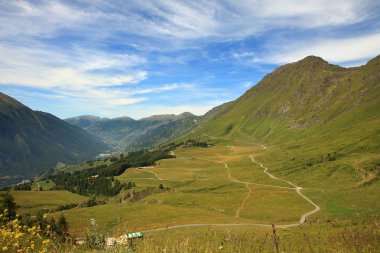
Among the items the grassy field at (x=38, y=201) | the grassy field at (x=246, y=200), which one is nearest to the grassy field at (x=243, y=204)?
the grassy field at (x=246, y=200)

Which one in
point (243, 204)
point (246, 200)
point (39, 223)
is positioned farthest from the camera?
point (246, 200)

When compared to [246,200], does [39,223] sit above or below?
above

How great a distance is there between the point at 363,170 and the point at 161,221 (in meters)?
93.3

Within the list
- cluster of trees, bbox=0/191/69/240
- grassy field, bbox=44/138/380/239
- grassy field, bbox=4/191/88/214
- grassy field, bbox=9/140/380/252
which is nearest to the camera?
cluster of trees, bbox=0/191/69/240

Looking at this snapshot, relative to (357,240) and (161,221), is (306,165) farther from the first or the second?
(357,240)

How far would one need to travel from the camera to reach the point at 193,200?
13912cm

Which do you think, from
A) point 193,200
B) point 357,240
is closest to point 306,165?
point 193,200

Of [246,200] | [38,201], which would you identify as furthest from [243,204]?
[38,201]

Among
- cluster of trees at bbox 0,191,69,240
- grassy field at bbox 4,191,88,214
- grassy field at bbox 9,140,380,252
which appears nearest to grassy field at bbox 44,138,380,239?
grassy field at bbox 9,140,380,252

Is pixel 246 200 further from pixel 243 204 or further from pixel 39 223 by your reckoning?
pixel 39 223

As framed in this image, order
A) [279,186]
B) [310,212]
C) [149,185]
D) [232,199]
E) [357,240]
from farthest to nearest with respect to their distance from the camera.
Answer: [149,185] → [279,186] → [232,199] → [310,212] → [357,240]

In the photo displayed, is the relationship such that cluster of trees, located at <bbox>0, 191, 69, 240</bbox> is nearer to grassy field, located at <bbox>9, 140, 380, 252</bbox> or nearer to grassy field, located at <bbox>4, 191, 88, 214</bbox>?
grassy field, located at <bbox>9, 140, 380, 252</bbox>

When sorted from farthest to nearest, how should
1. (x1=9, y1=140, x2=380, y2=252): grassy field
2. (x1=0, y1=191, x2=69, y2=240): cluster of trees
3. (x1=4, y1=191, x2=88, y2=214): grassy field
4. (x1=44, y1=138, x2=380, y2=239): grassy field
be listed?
1. (x1=4, y1=191, x2=88, y2=214): grassy field
2. (x1=44, y1=138, x2=380, y2=239): grassy field
3. (x1=9, y1=140, x2=380, y2=252): grassy field
4. (x1=0, y1=191, x2=69, y2=240): cluster of trees

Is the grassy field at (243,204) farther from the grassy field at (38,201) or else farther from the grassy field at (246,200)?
the grassy field at (38,201)
